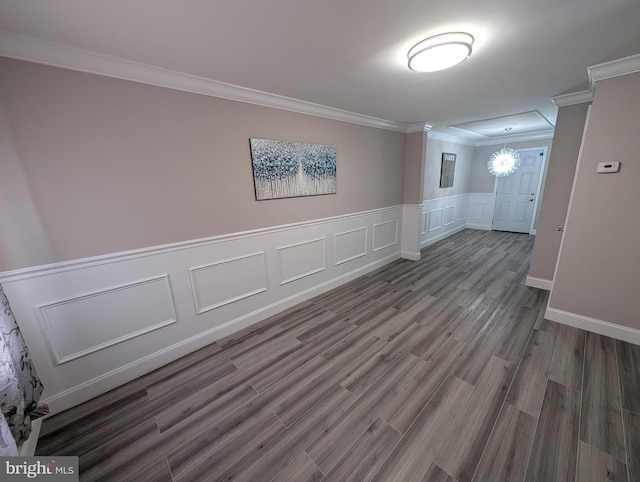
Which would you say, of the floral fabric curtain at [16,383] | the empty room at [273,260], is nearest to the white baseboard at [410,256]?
the empty room at [273,260]

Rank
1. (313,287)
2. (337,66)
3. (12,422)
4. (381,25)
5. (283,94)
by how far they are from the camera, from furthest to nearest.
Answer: (313,287) < (283,94) < (337,66) < (381,25) < (12,422)

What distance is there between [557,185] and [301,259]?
3421 millimetres

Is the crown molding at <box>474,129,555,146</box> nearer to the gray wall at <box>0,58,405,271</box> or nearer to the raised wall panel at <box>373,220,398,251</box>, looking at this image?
the raised wall panel at <box>373,220,398,251</box>

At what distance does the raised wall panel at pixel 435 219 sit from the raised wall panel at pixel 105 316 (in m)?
5.17

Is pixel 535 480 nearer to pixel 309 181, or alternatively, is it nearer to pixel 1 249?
pixel 309 181

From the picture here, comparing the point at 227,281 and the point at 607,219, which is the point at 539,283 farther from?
the point at 227,281

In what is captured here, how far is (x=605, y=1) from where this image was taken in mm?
1242

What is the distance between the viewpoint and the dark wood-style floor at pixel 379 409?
1.33 metres

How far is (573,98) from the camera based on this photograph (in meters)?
2.71

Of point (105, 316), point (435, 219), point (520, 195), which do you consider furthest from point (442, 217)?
point (105, 316)

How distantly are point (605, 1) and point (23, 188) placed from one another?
3.46m

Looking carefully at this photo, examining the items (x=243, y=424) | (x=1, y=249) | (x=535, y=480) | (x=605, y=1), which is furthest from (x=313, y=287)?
(x=605, y=1)

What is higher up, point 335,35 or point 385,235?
point 335,35

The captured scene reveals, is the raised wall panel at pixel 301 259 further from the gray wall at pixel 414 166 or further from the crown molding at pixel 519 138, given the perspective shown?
the crown molding at pixel 519 138
